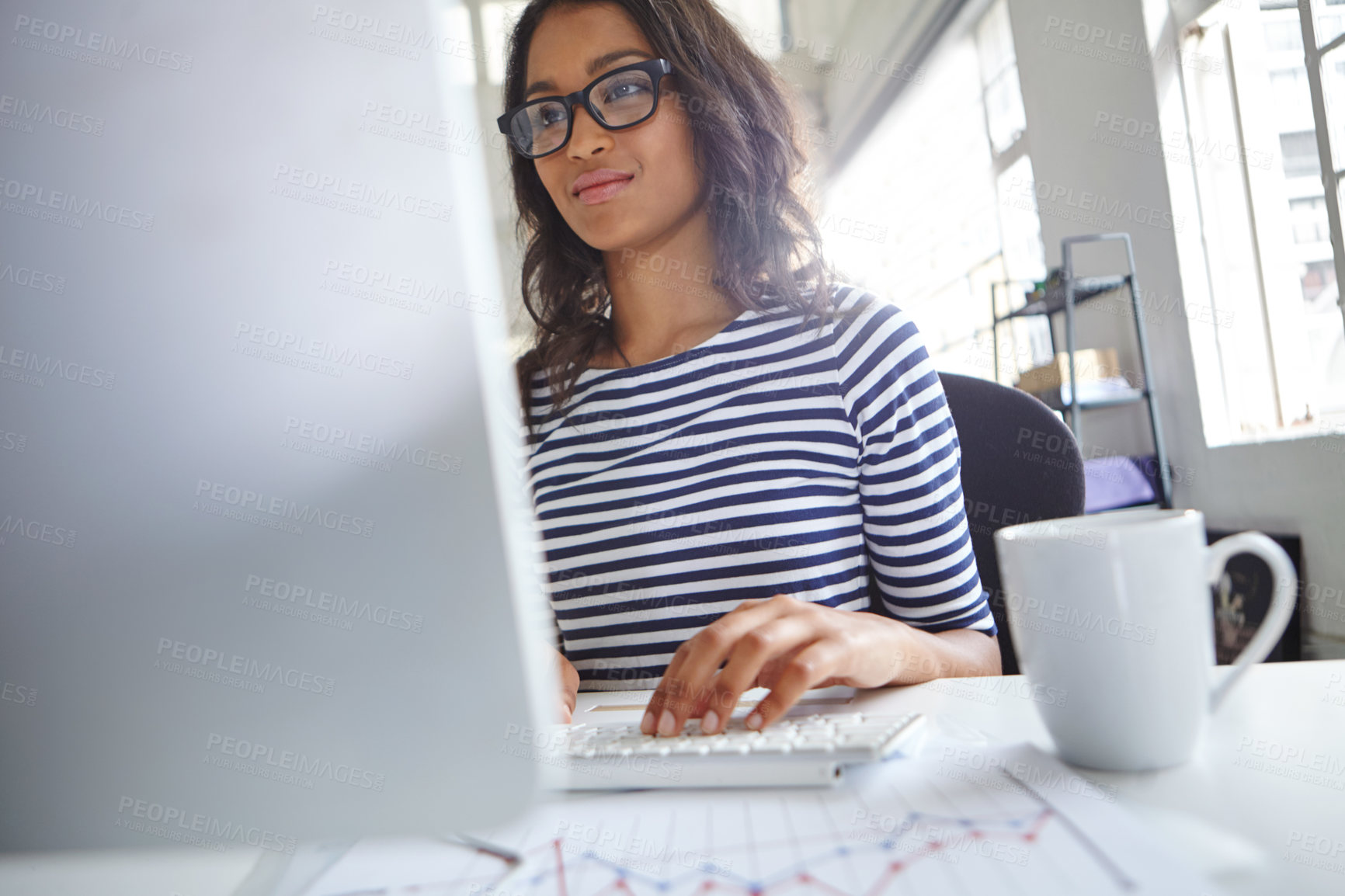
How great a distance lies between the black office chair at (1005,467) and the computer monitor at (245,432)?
0.70m

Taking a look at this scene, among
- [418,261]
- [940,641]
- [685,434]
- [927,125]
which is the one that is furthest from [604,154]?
[927,125]

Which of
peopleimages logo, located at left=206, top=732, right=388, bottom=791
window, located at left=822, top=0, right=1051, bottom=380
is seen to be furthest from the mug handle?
window, located at left=822, top=0, right=1051, bottom=380

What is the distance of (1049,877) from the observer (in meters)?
0.27

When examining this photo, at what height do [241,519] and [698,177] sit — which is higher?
[698,177]

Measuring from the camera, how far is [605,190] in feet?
2.85

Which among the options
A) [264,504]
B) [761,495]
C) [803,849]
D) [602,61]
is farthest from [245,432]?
[602,61]

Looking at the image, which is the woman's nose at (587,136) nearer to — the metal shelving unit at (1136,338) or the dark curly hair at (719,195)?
the dark curly hair at (719,195)

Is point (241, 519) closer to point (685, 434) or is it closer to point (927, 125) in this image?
point (685, 434)

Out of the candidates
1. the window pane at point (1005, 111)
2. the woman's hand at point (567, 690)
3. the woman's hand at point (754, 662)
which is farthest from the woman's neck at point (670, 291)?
the window pane at point (1005, 111)

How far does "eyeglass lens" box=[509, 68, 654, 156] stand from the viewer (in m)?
0.85

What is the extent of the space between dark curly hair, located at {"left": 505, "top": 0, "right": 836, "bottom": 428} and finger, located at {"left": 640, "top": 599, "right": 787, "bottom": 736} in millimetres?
466

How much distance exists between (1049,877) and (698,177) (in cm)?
80

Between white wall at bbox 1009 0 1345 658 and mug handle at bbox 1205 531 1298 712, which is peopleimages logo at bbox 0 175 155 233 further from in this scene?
white wall at bbox 1009 0 1345 658

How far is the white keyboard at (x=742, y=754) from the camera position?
1.25ft
